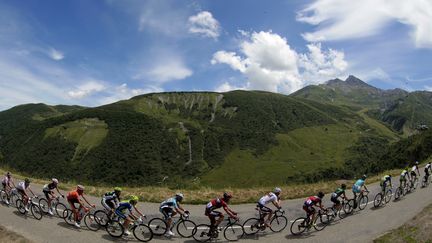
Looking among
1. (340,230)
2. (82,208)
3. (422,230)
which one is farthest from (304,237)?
(82,208)

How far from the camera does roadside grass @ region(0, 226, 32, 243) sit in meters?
15.8

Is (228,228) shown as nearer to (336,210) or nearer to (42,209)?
(336,210)

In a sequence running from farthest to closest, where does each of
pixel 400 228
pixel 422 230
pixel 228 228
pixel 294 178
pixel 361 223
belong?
pixel 294 178 → pixel 361 223 → pixel 228 228 → pixel 400 228 → pixel 422 230

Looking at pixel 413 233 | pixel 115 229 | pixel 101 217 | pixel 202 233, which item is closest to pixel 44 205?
pixel 101 217

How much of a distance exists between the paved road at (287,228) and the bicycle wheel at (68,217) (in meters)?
0.28

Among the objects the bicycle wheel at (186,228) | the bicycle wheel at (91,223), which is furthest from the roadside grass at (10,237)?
the bicycle wheel at (186,228)

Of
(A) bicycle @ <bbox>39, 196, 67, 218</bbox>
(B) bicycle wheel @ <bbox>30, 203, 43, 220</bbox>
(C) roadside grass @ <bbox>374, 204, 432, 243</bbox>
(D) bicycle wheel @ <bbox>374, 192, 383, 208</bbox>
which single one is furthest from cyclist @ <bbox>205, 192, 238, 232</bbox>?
(D) bicycle wheel @ <bbox>374, 192, 383, 208</bbox>

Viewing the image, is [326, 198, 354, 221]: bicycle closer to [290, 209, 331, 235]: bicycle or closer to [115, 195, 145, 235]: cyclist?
[290, 209, 331, 235]: bicycle

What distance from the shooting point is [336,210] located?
2134 cm

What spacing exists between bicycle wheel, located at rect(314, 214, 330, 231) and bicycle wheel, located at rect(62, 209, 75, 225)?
14.1 m

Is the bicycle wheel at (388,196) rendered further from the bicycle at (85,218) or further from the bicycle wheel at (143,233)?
the bicycle at (85,218)

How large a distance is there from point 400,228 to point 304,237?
16.6ft

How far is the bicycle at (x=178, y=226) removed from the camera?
17656 mm

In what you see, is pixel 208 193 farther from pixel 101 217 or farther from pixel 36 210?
pixel 36 210
